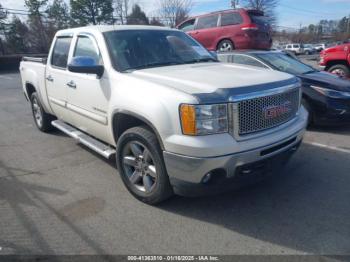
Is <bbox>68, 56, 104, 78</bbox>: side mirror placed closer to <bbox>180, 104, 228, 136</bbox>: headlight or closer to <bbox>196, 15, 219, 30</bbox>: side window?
<bbox>180, 104, 228, 136</bbox>: headlight

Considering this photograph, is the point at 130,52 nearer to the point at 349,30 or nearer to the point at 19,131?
the point at 19,131

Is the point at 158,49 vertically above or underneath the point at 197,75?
above

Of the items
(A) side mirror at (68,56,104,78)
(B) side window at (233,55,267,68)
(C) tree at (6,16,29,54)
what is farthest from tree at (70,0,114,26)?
(A) side mirror at (68,56,104,78)

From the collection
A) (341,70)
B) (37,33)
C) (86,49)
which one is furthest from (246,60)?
(37,33)

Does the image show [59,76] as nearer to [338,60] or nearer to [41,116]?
[41,116]

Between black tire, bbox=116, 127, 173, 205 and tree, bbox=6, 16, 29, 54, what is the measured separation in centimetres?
4974

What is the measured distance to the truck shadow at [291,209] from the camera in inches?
114

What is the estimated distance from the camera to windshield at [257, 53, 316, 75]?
6.64 metres

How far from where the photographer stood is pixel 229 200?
3.60 m

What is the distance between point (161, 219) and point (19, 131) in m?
4.82

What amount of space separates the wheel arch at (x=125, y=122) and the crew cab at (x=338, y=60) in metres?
8.24

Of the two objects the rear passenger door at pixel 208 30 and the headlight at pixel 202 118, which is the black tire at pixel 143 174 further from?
the rear passenger door at pixel 208 30

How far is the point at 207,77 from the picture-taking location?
3.28 meters

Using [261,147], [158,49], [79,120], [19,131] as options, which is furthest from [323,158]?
[19,131]
